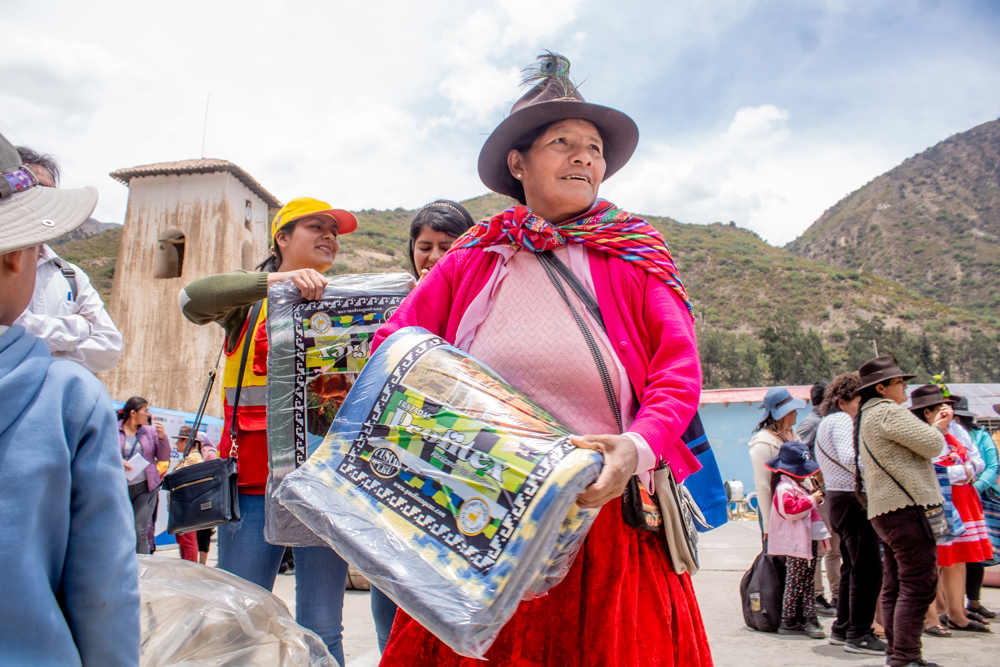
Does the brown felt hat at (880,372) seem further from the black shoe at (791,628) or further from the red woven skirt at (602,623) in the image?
the red woven skirt at (602,623)

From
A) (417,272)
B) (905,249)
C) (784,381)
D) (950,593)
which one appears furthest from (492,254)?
(905,249)

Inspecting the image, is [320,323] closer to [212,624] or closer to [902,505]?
[212,624]

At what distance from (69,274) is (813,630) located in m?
5.50

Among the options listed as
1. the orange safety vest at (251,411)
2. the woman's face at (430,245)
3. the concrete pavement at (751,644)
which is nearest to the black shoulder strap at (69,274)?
the orange safety vest at (251,411)

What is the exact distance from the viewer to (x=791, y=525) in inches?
200

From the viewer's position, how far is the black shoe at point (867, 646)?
455 cm

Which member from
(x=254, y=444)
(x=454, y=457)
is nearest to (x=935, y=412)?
(x=254, y=444)

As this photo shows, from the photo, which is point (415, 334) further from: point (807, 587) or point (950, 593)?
point (950, 593)

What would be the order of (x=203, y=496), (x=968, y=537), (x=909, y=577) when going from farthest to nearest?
(x=968, y=537), (x=909, y=577), (x=203, y=496)

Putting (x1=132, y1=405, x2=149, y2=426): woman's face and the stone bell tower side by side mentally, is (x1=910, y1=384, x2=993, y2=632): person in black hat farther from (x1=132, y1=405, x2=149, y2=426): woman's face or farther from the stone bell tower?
the stone bell tower

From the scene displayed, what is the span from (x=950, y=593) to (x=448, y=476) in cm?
605

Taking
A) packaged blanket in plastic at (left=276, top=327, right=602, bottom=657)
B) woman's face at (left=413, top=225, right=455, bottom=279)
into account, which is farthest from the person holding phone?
packaged blanket in plastic at (left=276, top=327, right=602, bottom=657)

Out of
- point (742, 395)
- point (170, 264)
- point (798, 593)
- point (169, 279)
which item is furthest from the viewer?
point (170, 264)

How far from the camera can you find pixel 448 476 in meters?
1.31
